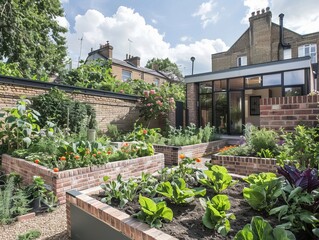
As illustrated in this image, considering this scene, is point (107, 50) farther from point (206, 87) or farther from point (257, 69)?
point (257, 69)

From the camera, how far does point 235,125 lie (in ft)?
35.6

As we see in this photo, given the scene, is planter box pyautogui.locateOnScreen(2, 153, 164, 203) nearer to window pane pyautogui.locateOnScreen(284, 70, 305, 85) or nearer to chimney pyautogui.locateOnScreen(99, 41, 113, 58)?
window pane pyautogui.locateOnScreen(284, 70, 305, 85)

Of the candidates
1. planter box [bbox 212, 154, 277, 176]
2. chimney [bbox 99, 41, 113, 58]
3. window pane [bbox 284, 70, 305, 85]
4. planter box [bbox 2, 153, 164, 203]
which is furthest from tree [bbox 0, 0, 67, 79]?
window pane [bbox 284, 70, 305, 85]

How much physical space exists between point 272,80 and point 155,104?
520cm

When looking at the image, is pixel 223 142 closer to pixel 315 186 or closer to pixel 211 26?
pixel 211 26

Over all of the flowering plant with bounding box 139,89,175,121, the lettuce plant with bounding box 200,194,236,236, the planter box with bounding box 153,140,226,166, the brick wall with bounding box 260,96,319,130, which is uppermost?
the flowering plant with bounding box 139,89,175,121

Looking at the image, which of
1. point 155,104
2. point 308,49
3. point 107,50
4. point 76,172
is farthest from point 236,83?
point 107,50

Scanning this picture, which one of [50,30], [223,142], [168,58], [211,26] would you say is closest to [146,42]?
[50,30]

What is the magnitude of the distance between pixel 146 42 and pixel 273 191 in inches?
784

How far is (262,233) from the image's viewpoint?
128 cm

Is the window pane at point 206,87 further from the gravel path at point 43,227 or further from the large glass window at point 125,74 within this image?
the large glass window at point 125,74

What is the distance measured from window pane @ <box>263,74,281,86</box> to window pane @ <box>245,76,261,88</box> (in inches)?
11.8

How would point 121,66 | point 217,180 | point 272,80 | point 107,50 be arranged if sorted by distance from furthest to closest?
point 121,66, point 107,50, point 272,80, point 217,180

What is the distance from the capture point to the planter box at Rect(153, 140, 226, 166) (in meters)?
6.44
